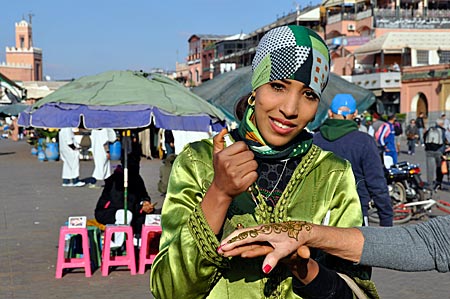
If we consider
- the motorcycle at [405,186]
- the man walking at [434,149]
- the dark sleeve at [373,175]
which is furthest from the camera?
the man walking at [434,149]

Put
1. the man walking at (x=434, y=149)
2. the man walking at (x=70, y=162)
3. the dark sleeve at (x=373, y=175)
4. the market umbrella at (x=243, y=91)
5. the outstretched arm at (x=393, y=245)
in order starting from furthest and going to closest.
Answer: the man walking at (x=70, y=162) → the man walking at (x=434, y=149) → the market umbrella at (x=243, y=91) → the dark sleeve at (x=373, y=175) → the outstretched arm at (x=393, y=245)

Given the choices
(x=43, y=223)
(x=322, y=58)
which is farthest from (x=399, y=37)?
(x=322, y=58)

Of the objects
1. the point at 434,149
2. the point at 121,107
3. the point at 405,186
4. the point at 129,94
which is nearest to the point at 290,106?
the point at 121,107

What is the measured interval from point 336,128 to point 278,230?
441 centimetres

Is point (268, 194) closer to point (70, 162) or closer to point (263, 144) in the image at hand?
point (263, 144)

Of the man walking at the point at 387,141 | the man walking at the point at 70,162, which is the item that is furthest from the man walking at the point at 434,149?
the man walking at the point at 70,162

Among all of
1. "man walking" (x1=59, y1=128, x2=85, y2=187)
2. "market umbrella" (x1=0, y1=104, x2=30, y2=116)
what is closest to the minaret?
"market umbrella" (x1=0, y1=104, x2=30, y2=116)

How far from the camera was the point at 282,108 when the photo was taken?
6.15ft

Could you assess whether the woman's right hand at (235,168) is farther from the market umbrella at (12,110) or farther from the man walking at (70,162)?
the market umbrella at (12,110)

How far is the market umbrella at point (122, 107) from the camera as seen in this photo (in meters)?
7.99

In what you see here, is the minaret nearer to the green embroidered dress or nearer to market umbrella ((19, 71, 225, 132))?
market umbrella ((19, 71, 225, 132))

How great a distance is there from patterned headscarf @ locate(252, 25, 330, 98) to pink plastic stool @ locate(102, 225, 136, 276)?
6461 mm

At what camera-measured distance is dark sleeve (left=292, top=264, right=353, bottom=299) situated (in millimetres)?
1649

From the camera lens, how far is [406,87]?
144ft
